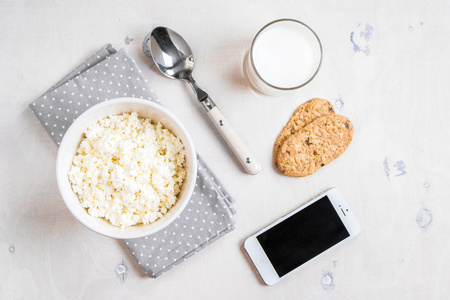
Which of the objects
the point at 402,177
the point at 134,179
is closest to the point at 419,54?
the point at 402,177

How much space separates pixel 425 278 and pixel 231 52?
70 centimetres

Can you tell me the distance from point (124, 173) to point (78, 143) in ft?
0.37

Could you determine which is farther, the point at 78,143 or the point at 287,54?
the point at 287,54

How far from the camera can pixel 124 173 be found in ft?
2.17

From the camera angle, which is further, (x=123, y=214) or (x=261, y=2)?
(x=261, y=2)

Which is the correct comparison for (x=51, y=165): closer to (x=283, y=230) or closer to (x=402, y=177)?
(x=283, y=230)

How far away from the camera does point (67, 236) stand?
2.75 feet

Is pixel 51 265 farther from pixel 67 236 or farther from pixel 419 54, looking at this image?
pixel 419 54

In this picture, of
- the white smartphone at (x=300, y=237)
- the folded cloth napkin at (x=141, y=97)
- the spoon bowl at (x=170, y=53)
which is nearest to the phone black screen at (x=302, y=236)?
the white smartphone at (x=300, y=237)

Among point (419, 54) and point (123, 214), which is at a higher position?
point (123, 214)

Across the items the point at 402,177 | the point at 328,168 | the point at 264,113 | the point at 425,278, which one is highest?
the point at 264,113

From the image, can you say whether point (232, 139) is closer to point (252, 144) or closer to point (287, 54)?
point (252, 144)

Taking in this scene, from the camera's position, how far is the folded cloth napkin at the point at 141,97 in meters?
0.80

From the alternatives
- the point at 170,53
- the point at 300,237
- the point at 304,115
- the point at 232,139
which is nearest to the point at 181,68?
the point at 170,53
